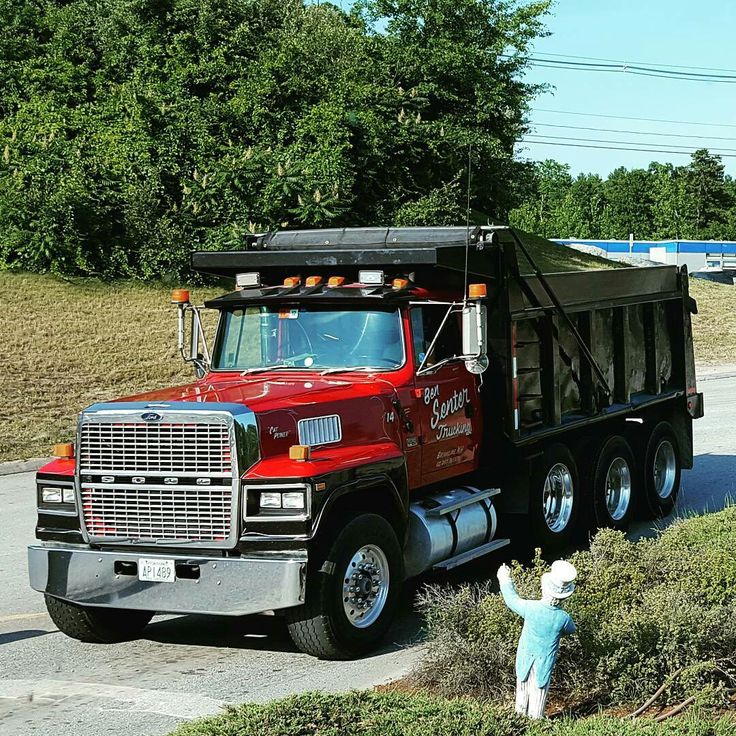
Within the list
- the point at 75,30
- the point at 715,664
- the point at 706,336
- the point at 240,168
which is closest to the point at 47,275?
the point at 240,168

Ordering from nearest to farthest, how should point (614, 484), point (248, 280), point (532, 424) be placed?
point (248, 280) → point (532, 424) → point (614, 484)

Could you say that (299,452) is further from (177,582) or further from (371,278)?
(371,278)

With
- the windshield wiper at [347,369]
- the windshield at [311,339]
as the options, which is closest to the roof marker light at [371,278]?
the windshield at [311,339]

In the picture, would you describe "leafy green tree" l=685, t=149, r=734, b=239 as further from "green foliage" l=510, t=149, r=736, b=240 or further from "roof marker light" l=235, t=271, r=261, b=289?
"roof marker light" l=235, t=271, r=261, b=289

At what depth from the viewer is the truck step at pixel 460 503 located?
8531mm

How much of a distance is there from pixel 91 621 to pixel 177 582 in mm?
1037

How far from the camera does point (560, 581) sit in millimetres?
5574

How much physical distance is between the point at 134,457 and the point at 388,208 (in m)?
24.4

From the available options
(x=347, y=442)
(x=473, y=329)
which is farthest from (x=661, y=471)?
(x=347, y=442)

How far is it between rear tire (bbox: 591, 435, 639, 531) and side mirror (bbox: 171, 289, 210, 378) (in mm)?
3760

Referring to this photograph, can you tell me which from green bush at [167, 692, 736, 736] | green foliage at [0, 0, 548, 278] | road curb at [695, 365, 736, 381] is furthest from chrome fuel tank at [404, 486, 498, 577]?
road curb at [695, 365, 736, 381]

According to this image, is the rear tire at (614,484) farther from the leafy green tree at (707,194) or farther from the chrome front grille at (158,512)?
the leafy green tree at (707,194)

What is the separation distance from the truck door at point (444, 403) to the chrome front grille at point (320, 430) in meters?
0.98

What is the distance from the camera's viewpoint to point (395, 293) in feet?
28.5
